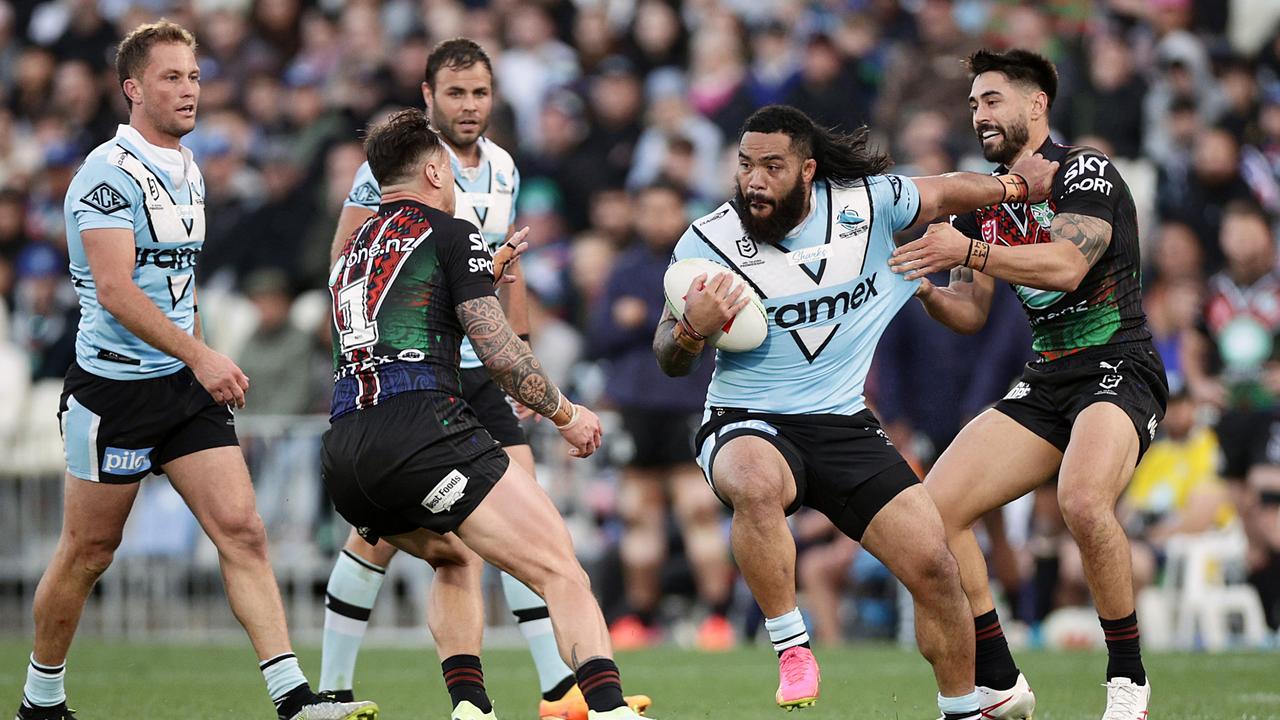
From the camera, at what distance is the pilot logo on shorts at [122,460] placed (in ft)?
24.4

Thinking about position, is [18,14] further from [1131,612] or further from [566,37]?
[1131,612]

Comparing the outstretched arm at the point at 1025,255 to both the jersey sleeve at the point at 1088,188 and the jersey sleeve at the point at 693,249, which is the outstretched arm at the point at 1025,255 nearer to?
the jersey sleeve at the point at 1088,188

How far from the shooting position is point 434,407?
6.59 m

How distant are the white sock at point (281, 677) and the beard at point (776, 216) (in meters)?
2.62

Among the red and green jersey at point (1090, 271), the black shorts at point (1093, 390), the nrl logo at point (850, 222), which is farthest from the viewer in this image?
the red and green jersey at point (1090, 271)

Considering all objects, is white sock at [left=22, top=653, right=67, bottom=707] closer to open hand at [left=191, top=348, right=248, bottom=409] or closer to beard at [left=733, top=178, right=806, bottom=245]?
open hand at [left=191, top=348, right=248, bottom=409]

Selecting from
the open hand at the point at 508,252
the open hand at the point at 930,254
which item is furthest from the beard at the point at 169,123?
the open hand at the point at 930,254

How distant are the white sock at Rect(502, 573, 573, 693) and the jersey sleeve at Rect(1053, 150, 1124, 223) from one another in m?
3.00

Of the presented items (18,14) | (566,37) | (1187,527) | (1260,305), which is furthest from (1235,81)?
(18,14)

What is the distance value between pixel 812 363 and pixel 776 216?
0.64 meters

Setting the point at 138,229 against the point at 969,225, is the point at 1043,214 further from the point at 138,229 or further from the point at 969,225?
the point at 138,229

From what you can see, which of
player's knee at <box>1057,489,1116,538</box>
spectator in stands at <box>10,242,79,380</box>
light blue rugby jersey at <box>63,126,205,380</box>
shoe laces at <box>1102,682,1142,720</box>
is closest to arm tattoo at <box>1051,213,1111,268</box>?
player's knee at <box>1057,489,1116,538</box>

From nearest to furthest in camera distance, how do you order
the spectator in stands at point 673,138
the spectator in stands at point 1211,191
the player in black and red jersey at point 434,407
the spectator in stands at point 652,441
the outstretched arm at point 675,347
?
the player in black and red jersey at point 434,407 → the outstretched arm at point 675,347 → the spectator in stands at point 652,441 → the spectator in stands at point 1211,191 → the spectator in stands at point 673,138

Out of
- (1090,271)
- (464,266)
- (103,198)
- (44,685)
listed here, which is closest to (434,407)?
(464,266)
